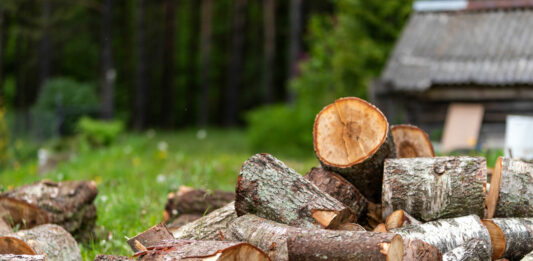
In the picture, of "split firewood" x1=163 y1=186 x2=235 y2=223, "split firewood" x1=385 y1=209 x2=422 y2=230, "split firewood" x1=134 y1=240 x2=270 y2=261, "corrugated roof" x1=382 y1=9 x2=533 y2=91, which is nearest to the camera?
"split firewood" x1=134 y1=240 x2=270 y2=261

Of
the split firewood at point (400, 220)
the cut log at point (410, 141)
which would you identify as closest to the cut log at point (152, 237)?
the split firewood at point (400, 220)

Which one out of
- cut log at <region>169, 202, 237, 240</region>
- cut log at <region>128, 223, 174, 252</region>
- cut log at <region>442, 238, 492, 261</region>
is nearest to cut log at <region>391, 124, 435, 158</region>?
cut log at <region>442, 238, 492, 261</region>

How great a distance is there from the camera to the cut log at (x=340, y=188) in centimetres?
450

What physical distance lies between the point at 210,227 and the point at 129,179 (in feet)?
15.8

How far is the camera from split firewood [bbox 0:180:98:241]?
5125 mm

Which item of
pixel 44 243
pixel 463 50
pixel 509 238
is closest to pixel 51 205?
pixel 44 243

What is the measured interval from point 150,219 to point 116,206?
0.77m

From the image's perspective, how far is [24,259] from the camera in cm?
349

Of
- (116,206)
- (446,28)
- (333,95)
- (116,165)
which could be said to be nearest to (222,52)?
(333,95)

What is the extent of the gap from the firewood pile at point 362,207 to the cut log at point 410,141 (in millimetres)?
545

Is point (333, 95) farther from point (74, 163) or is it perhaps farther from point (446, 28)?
point (74, 163)

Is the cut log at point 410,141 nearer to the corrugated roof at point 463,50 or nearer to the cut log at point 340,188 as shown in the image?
the cut log at point 340,188

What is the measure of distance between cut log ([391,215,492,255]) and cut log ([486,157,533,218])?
0.47 meters

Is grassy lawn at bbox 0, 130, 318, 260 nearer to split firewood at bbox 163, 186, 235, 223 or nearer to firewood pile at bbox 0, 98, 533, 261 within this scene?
split firewood at bbox 163, 186, 235, 223
